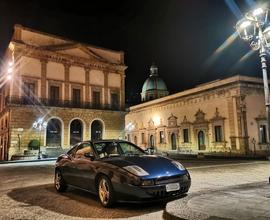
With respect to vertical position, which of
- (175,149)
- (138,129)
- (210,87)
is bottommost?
(175,149)

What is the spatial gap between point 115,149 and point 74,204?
1.63 meters

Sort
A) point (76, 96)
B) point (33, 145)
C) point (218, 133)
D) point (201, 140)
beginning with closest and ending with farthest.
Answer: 1. point (33, 145)
2. point (218, 133)
3. point (201, 140)
4. point (76, 96)

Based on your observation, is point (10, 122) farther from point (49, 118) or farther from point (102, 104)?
point (102, 104)

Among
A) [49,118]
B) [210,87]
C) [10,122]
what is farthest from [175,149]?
[10,122]

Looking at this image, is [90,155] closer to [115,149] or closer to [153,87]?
[115,149]

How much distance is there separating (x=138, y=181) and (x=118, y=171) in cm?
52

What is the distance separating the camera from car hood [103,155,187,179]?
225 inches

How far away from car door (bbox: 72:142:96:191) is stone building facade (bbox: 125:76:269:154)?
83.9 feet

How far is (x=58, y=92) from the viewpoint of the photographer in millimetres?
36438

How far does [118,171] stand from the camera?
18.9 feet

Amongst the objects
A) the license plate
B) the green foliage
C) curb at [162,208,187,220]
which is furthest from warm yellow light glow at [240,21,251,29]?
the green foliage

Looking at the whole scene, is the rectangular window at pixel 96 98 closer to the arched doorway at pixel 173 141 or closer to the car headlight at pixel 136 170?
the arched doorway at pixel 173 141

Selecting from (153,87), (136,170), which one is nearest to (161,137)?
(153,87)

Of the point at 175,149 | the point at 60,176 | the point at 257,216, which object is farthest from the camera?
the point at 175,149
